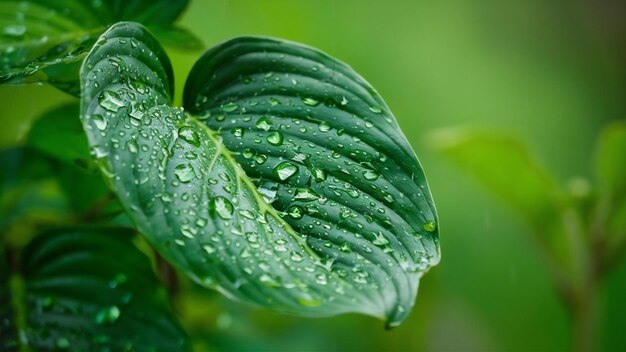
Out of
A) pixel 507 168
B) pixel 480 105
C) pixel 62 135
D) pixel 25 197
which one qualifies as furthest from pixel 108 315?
pixel 480 105

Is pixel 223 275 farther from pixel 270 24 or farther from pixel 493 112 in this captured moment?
pixel 493 112

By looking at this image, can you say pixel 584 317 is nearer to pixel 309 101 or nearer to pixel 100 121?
pixel 309 101

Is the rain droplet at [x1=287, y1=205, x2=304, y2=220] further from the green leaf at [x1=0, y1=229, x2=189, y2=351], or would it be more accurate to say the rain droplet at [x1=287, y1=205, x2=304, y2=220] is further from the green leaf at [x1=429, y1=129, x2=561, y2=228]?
the green leaf at [x1=429, y1=129, x2=561, y2=228]

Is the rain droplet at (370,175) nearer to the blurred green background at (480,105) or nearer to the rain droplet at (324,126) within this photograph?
the rain droplet at (324,126)

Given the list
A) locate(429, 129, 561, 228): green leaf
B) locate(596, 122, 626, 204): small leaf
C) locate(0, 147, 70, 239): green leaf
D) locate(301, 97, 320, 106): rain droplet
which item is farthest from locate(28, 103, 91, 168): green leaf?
locate(596, 122, 626, 204): small leaf

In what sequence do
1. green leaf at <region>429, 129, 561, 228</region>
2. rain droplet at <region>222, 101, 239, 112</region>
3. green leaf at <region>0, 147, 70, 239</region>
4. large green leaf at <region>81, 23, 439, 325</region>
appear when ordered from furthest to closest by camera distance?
green leaf at <region>429, 129, 561, 228</region>
green leaf at <region>0, 147, 70, 239</region>
rain droplet at <region>222, 101, 239, 112</region>
large green leaf at <region>81, 23, 439, 325</region>

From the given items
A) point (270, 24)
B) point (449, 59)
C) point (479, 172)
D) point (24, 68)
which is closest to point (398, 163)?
point (24, 68)

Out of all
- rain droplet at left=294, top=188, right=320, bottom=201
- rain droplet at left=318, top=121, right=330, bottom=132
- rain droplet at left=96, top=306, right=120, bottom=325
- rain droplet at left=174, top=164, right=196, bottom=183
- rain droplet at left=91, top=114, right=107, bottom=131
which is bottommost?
rain droplet at left=96, top=306, right=120, bottom=325
